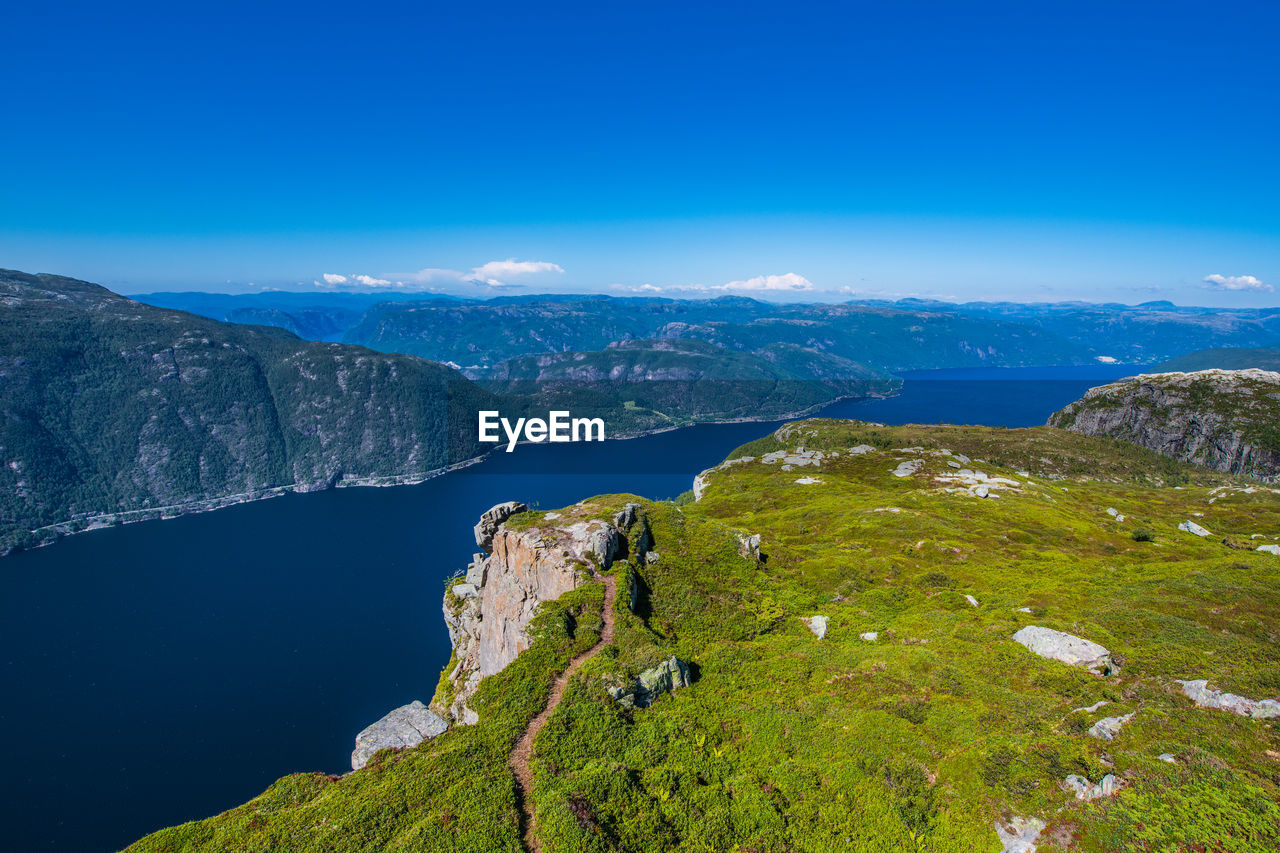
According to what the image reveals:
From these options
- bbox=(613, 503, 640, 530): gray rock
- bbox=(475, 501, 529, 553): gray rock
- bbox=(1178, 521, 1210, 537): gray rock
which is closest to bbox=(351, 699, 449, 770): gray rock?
bbox=(475, 501, 529, 553): gray rock

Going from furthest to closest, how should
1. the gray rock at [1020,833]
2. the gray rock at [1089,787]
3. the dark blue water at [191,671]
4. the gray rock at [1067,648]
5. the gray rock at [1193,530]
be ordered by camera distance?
the dark blue water at [191,671]
the gray rock at [1193,530]
the gray rock at [1067,648]
the gray rock at [1089,787]
the gray rock at [1020,833]

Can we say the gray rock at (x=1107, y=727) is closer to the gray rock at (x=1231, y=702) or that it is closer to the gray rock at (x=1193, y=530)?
the gray rock at (x=1231, y=702)

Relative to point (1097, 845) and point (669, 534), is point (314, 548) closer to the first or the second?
point (669, 534)

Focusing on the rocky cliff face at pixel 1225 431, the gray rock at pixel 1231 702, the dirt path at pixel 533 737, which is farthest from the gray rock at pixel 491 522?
the rocky cliff face at pixel 1225 431

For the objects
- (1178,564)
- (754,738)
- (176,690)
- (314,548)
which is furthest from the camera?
(314,548)

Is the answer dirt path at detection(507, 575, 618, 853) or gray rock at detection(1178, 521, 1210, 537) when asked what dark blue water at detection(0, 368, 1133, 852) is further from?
gray rock at detection(1178, 521, 1210, 537)

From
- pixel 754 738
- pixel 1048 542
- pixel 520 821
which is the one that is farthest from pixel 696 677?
pixel 1048 542
